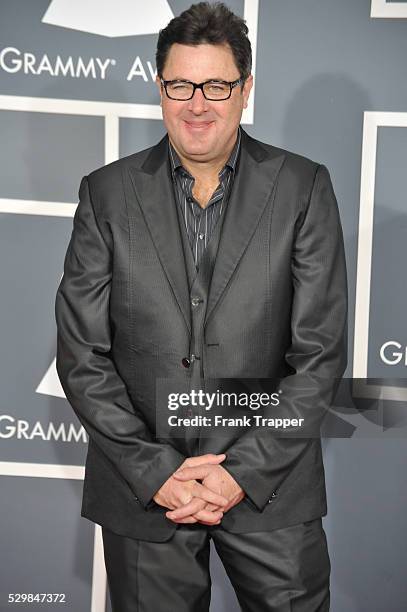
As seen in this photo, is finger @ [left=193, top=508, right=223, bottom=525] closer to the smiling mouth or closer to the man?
the man

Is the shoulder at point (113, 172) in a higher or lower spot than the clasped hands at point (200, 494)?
higher

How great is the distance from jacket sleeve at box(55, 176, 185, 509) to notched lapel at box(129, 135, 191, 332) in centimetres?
11

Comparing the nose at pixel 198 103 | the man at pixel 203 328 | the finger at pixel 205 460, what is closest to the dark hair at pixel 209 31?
the man at pixel 203 328

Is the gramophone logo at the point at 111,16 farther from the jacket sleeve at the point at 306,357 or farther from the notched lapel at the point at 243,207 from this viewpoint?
the jacket sleeve at the point at 306,357

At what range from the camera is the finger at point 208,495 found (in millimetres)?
1957

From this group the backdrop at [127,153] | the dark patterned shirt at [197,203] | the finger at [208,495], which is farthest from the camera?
the backdrop at [127,153]

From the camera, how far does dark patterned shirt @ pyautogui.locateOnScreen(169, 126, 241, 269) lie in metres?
2.08

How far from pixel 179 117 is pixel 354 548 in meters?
1.64

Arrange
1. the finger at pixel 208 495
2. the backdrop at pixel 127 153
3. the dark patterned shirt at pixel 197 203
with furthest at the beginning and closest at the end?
the backdrop at pixel 127 153
the dark patterned shirt at pixel 197 203
the finger at pixel 208 495

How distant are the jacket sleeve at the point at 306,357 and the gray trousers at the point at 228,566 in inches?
4.9

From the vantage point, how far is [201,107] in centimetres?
198

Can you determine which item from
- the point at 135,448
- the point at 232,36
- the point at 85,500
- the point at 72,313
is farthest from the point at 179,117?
the point at 85,500

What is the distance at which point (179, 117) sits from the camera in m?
2.02

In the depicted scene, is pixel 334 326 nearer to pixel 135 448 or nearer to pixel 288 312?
pixel 288 312
